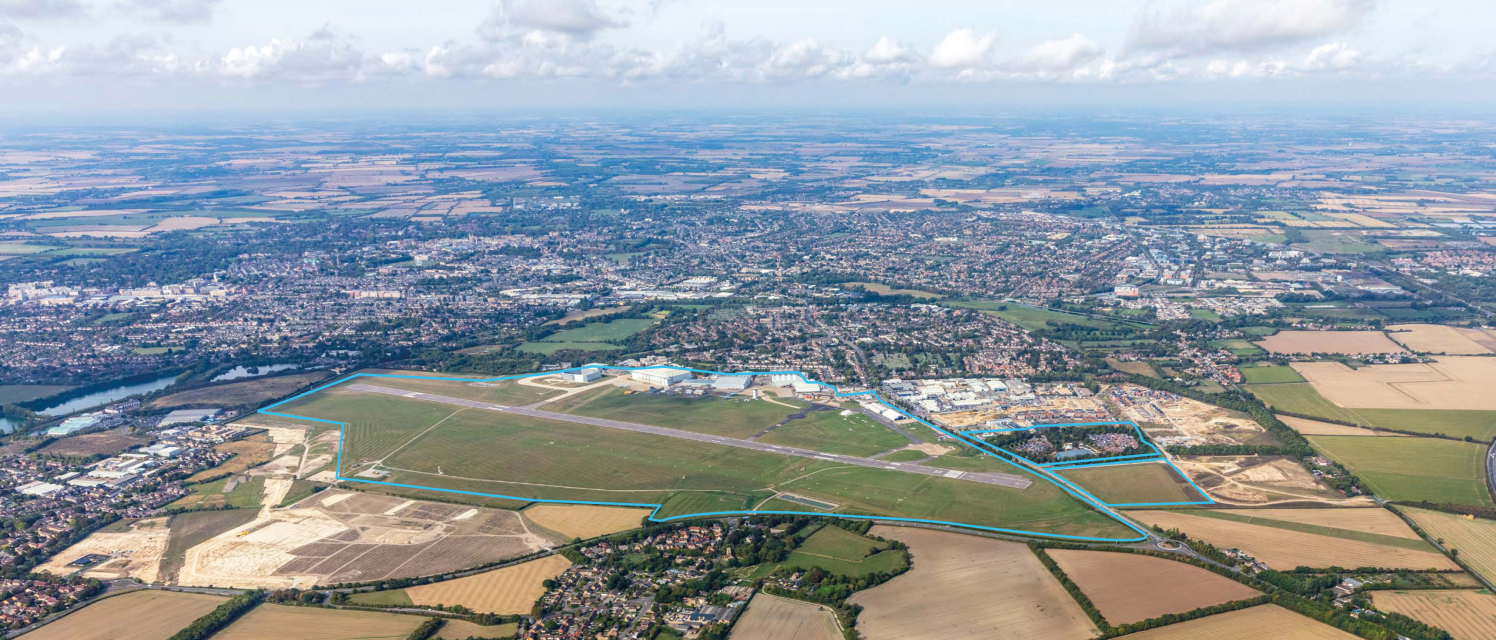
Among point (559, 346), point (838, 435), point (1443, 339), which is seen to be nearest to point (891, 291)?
point (559, 346)

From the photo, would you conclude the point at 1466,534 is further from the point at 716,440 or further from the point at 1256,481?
the point at 716,440

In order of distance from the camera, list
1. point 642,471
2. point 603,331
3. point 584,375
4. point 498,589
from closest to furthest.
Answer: point 498,589
point 642,471
point 584,375
point 603,331

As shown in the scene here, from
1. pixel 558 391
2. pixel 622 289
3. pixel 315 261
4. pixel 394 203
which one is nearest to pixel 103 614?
pixel 558 391

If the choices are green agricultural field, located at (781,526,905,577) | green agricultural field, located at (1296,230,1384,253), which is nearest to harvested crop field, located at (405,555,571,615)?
green agricultural field, located at (781,526,905,577)

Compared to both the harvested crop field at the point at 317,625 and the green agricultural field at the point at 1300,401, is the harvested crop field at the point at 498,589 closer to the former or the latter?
the harvested crop field at the point at 317,625

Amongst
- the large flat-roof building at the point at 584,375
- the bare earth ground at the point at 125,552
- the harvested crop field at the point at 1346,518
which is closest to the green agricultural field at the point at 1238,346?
the harvested crop field at the point at 1346,518
